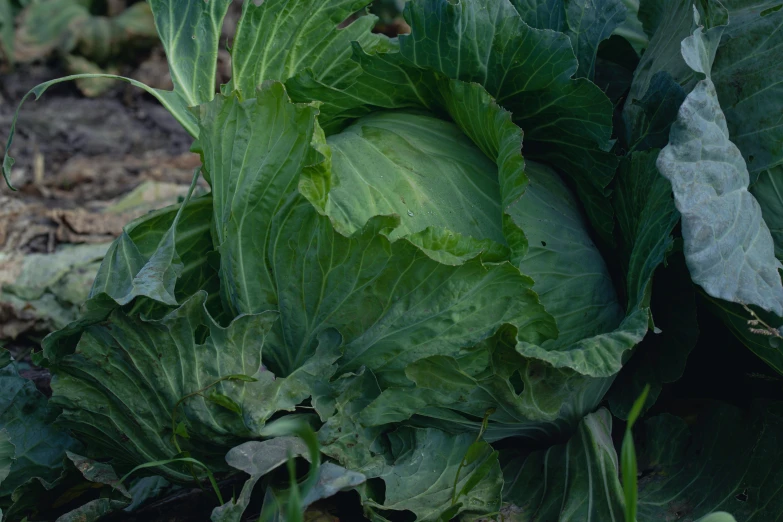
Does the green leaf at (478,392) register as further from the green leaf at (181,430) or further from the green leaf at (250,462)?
the green leaf at (181,430)

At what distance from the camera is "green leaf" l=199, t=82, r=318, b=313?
5.98 feet

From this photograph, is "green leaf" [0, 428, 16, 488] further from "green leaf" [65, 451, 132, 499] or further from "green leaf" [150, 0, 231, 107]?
"green leaf" [150, 0, 231, 107]

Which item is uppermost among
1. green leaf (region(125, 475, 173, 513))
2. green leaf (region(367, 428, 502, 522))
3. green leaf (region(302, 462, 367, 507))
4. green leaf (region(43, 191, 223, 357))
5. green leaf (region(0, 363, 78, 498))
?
green leaf (region(43, 191, 223, 357))

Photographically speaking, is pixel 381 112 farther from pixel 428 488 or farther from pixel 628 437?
pixel 628 437

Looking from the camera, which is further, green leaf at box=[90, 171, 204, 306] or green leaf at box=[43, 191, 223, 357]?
green leaf at box=[43, 191, 223, 357]

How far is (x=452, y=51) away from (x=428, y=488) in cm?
110

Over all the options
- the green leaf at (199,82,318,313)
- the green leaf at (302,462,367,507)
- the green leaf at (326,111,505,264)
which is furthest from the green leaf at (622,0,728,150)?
the green leaf at (302,462,367,507)

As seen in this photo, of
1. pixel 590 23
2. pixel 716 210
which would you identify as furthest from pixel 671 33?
pixel 716 210

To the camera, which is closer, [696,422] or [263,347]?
[263,347]

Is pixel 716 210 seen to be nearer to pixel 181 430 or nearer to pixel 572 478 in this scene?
pixel 572 478

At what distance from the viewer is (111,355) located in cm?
185

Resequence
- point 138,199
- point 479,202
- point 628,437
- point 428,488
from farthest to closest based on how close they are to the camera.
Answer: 1. point 138,199
2. point 479,202
3. point 428,488
4. point 628,437

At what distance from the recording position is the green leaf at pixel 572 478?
185cm

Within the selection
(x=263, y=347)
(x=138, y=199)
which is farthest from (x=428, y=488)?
(x=138, y=199)
